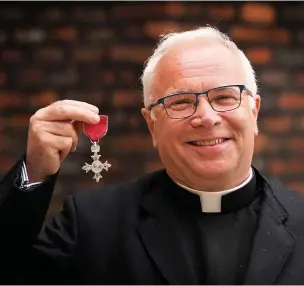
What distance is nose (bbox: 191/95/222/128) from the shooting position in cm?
136

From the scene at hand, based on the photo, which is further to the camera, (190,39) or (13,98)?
(13,98)

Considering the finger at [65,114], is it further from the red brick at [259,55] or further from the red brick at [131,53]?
the red brick at [259,55]

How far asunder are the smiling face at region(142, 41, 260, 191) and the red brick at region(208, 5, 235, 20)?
114 cm

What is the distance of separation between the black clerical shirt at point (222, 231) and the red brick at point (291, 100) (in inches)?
46.3

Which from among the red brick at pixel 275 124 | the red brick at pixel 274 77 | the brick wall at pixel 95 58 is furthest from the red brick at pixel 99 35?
the red brick at pixel 275 124

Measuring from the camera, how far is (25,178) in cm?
126

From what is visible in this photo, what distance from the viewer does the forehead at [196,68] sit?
140cm

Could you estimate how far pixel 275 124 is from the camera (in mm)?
2635

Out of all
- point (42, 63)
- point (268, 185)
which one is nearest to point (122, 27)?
point (42, 63)

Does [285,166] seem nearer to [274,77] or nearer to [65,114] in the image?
[274,77]

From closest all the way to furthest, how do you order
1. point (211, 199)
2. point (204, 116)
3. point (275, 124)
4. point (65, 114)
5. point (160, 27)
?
point (65, 114), point (204, 116), point (211, 199), point (160, 27), point (275, 124)

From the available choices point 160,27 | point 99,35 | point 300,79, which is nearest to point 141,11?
point 160,27

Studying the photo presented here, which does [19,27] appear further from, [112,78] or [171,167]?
[171,167]

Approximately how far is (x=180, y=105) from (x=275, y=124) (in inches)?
53.2
